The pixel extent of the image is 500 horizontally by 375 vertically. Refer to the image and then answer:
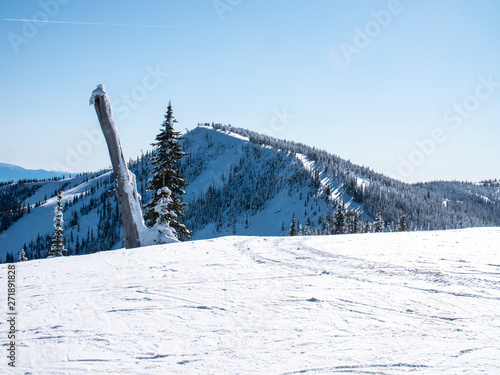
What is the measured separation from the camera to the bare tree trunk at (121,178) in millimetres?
10852

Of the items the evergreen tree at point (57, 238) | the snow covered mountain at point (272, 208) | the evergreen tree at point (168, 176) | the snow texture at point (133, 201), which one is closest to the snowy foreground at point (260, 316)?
the snow texture at point (133, 201)

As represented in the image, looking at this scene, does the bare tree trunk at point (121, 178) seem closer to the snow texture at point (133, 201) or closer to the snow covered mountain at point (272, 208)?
the snow texture at point (133, 201)

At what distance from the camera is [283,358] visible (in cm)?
275

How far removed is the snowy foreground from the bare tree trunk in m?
4.25

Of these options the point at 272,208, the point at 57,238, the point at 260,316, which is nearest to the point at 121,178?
the point at 260,316

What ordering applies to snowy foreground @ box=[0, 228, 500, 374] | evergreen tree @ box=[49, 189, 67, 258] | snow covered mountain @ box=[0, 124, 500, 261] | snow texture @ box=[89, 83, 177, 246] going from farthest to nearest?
snow covered mountain @ box=[0, 124, 500, 261] < evergreen tree @ box=[49, 189, 67, 258] < snow texture @ box=[89, 83, 177, 246] < snowy foreground @ box=[0, 228, 500, 374]

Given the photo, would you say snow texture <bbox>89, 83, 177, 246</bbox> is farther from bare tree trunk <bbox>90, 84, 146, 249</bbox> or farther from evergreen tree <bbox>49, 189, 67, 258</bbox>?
evergreen tree <bbox>49, 189, 67, 258</bbox>

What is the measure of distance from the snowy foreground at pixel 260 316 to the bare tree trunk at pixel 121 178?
425 cm

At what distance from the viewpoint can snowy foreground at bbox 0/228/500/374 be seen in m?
2.70

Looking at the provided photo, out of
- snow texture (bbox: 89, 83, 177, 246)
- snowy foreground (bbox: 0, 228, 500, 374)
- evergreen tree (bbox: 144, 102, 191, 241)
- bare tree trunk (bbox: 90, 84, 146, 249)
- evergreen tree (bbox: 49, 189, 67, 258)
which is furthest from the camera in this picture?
evergreen tree (bbox: 49, 189, 67, 258)

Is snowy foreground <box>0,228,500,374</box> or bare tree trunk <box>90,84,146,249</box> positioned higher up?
bare tree trunk <box>90,84,146,249</box>

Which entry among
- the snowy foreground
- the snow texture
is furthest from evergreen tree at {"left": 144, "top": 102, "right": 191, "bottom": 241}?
the snowy foreground

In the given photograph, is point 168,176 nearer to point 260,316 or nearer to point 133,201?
point 133,201

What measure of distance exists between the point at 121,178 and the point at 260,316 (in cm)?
918
